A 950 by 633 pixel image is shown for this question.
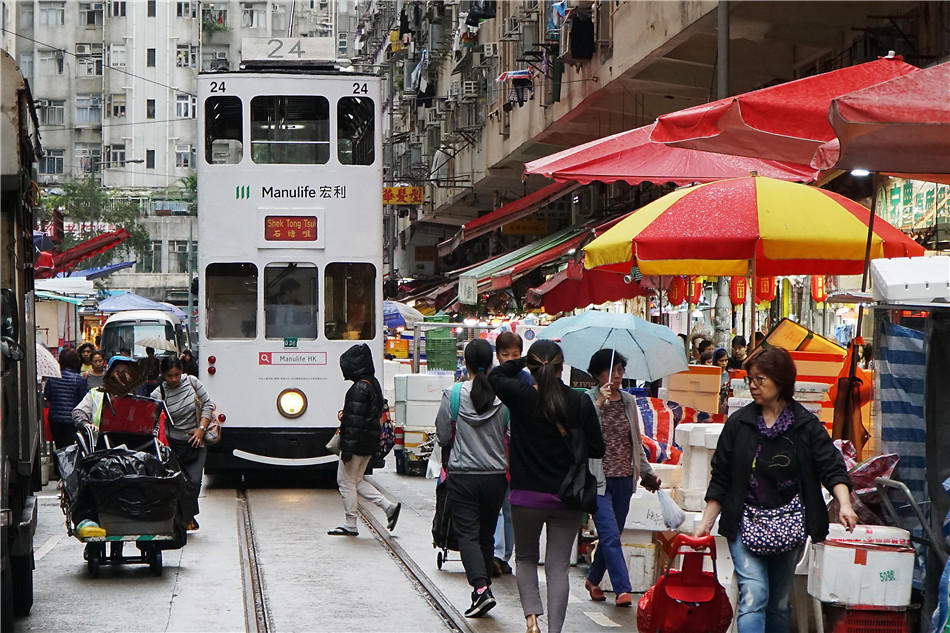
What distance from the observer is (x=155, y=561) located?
385 inches

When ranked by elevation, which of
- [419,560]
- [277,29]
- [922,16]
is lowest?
[419,560]

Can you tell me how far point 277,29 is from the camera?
71.1 metres

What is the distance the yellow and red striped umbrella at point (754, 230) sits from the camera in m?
8.88

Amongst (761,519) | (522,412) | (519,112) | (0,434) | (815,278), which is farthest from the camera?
(519,112)

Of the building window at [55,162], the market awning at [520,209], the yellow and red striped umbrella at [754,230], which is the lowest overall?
the yellow and red striped umbrella at [754,230]

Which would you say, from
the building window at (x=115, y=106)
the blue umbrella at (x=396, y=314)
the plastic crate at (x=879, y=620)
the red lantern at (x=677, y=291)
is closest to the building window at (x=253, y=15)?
the building window at (x=115, y=106)

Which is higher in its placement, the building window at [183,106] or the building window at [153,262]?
the building window at [183,106]

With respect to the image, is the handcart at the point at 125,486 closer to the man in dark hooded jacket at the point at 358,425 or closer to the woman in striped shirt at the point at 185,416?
the woman in striped shirt at the point at 185,416

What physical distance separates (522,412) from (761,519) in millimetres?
1720

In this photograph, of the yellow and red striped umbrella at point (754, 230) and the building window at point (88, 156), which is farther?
the building window at point (88, 156)

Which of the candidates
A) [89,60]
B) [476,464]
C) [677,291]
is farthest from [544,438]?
[89,60]

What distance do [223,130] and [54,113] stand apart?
195ft

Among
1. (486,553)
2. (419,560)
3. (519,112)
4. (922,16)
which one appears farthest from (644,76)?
(486,553)

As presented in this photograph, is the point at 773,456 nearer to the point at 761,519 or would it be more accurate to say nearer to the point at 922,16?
the point at 761,519
